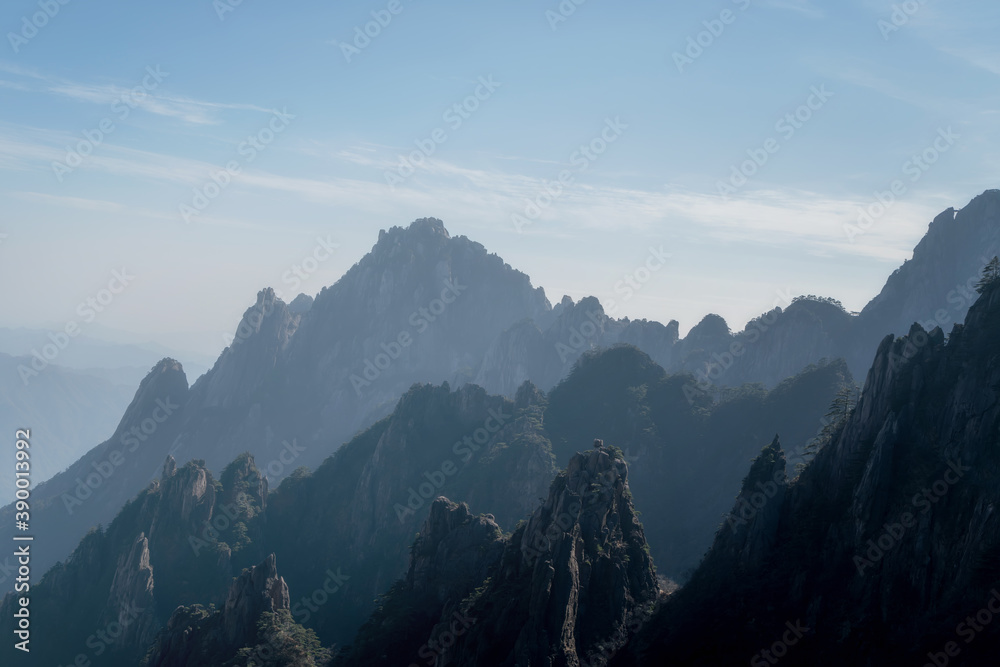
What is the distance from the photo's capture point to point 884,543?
4888 centimetres

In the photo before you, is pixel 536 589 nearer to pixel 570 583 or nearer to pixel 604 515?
pixel 570 583

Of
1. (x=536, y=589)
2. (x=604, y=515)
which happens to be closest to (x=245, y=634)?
(x=536, y=589)

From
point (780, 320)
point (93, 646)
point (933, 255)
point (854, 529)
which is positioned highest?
point (933, 255)

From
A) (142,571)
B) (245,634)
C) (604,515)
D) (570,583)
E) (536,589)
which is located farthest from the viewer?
(142,571)

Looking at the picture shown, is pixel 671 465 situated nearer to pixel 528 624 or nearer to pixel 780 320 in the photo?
pixel 780 320

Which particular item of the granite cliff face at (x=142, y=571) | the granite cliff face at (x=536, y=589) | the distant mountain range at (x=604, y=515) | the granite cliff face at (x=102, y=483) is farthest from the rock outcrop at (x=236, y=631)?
the granite cliff face at (x=102, y=483)

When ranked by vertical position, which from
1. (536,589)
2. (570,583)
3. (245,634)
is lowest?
(245,634)

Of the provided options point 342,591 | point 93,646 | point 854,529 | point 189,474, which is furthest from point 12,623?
point 854,529

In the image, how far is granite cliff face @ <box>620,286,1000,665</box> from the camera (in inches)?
1756

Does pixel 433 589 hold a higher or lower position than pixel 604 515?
lower

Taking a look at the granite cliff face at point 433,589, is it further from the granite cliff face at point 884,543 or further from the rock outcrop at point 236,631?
the granite cliff face at point 884,543

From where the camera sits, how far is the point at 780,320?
156875 mm

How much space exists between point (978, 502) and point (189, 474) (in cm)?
9720

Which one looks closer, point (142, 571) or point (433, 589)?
point (433, 589)
